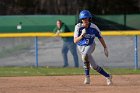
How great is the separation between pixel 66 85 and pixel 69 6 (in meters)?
20.9

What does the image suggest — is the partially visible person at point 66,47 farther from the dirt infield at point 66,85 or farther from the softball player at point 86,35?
the softball player at point 86,35

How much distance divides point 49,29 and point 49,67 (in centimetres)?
652

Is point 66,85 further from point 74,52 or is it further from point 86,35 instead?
point 74,52

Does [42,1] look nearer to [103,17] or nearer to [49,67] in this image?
[103,17]

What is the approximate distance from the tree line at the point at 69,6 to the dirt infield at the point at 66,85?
54.5 ft

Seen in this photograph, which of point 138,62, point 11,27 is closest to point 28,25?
point 11,27

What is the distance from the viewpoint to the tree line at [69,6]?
3244 centimetres

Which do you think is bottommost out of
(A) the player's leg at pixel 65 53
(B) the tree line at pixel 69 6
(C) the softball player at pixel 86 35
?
(A) the player's leg at pixel 65 53

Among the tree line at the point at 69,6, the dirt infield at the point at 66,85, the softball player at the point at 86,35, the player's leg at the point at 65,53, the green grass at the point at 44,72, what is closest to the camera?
A: the dirt infield at the point at 66,85

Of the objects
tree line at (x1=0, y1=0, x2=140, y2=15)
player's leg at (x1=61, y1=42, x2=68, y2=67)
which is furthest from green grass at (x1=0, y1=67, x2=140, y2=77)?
tree line at (x1=0, y1=0, x2=140, y2=15)

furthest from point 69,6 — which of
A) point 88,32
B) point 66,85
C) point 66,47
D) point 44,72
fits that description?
point 88,32

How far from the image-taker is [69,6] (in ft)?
110

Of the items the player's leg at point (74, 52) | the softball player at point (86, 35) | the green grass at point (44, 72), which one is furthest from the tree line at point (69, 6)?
the softball player at point (86, 35)

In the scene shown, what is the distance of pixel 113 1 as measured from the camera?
118ft
